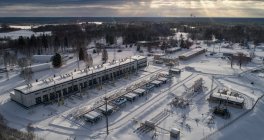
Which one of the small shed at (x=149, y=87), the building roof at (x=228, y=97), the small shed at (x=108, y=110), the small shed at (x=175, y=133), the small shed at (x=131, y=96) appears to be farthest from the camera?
the small shed at (x=149, y=87)

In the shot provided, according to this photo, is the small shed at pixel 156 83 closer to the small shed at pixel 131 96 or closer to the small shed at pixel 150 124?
the small shed at pixel 131 96

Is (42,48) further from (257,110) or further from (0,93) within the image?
(257,110)

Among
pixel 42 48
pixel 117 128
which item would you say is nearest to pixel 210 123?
pixel 117 128

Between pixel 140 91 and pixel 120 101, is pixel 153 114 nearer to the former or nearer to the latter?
pixel 120 101

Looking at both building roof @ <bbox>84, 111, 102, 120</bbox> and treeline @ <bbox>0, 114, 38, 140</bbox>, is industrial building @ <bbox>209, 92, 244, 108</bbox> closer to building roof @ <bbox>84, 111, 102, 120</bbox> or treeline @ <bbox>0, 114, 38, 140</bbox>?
building roof @ <bbox>84, 111, 102, 120</bbox>

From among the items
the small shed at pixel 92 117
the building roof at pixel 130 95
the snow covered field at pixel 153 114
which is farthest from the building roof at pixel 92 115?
the building roof at pixel 130 95

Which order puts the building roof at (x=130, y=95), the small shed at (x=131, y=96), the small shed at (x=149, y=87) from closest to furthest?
the small shed at (x=131, y=96)
the building roof at (x=130, y=95)
the small shed at (x=149, y=87)

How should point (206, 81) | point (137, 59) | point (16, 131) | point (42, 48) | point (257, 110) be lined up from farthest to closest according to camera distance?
1. point (42, 48)
2. point (137, 59)
3. point (206, 81)
4. point (257, 110)
5. point (16, 131)
